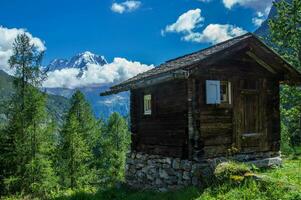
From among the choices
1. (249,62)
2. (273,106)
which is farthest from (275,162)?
(249,62)

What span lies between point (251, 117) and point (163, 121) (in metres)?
3.57

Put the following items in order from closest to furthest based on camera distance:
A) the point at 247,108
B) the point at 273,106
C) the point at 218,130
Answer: the point at 218,130 → the point at 247,108 → the point at 273,106

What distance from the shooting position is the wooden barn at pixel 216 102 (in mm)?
13031

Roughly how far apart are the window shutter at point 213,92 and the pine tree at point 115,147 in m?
28.3

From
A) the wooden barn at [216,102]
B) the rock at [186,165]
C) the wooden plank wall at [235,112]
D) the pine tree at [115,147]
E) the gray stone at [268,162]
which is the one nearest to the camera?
the rock at [186,165]

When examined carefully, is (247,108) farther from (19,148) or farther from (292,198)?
(19,148)

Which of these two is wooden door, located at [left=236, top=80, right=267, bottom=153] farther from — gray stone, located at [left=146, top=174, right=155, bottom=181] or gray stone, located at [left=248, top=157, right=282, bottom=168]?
gray stone, located at [left=146, top=174, right=155, bottom=181]

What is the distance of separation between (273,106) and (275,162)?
7.83 feet

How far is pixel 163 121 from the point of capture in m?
14.7

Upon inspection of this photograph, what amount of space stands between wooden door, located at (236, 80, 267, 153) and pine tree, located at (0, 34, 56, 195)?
14.4 meters

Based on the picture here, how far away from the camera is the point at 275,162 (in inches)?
580

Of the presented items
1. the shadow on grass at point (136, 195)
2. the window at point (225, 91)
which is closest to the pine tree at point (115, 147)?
the shadow on grass at point (136, 195)

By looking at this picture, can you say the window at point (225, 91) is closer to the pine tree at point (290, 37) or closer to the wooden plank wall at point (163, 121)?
the wooden plank wall at point (163, 121)

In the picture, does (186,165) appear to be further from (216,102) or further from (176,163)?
(216,102)
